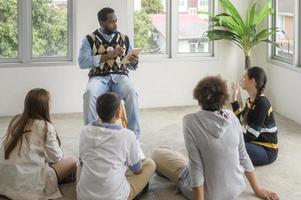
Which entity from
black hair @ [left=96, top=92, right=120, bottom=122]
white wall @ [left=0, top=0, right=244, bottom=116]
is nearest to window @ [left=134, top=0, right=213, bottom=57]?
white wall @ [left=0, top=0, right=244, bottom=116]

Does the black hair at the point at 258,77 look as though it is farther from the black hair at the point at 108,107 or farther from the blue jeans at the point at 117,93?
the black hair at the point at 108,107

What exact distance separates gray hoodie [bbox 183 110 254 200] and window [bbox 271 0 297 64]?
9.51ft

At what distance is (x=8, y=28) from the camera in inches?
232

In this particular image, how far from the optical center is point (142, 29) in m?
6.36

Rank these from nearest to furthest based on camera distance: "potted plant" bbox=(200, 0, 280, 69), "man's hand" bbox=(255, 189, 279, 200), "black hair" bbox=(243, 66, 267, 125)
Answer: "man's hand" bbox=(255, 189, 279, 200) → "black hair" bbox=(243, 66, 267, 125) → "potted plant" bbox=(200, 0, 280, 69)

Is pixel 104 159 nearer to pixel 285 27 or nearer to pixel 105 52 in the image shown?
pixel 105 52

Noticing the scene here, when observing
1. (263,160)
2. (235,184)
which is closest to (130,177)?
(235,184)

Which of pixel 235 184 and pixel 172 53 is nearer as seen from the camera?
pixel 235 184

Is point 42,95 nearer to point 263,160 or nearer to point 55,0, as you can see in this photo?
point 263,160

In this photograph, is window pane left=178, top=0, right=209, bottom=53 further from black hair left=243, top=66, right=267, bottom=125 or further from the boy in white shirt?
the boy in white shirt

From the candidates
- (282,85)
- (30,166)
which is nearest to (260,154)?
(30,166)

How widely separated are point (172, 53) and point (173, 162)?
300cm

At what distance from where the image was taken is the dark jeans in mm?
3951

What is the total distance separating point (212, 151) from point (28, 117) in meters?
1.14
